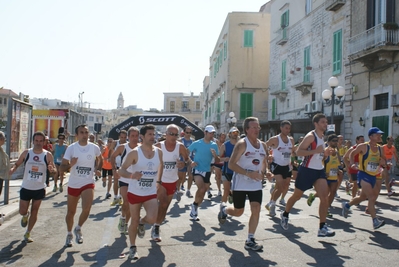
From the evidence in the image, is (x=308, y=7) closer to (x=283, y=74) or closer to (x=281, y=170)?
(x=283, y=74)

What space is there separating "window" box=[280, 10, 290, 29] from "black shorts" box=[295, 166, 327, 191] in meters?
24.8

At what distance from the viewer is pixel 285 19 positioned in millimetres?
31016

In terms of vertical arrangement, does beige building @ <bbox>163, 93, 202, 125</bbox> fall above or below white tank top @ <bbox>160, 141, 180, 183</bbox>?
above

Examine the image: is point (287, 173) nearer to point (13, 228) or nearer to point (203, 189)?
point (203, 189)

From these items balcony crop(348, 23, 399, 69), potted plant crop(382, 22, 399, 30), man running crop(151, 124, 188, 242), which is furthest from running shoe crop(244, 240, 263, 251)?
potted plant crop(382, 22, 399, 30)

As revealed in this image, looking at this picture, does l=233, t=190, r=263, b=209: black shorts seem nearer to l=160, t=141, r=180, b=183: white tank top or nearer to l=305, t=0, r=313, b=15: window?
l=160, t=141, r=180, b=183: white tank top

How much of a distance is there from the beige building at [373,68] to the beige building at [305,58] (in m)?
0.82

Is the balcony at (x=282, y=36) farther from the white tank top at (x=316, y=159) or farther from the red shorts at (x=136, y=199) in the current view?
the red shorts at (x=136, y=199)

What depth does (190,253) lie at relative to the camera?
6176mm

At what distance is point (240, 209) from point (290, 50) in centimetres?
2505

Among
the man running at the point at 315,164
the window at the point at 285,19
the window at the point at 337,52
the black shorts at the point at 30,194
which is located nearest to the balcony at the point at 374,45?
the window at the point at 337,52

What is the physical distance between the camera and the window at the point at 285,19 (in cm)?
3052

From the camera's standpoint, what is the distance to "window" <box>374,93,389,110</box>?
20.2m

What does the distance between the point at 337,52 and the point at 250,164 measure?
741 inches
